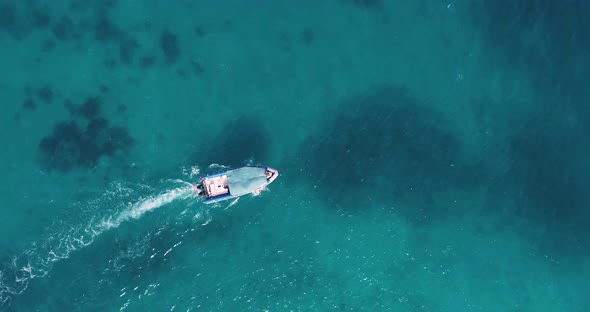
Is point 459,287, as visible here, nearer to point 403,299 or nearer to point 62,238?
point 403,299

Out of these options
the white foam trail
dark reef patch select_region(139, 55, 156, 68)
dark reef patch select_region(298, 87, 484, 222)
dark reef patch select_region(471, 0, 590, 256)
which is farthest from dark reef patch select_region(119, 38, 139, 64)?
dark reef patch select_region(471, 0, 590, 256)

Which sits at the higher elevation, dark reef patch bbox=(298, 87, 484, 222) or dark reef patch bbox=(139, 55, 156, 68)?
dark reef patch bbox=(139, 55, 156, 68)

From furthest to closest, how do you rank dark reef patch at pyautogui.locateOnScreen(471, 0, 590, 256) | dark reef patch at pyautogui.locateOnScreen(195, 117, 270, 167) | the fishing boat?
1. dark reef patch at pyautogui.locateOnScreen(471, 0, 590, 256)
2. dark reef patch at pyautogui.locateOnScreen(195, 117, 270, 167)
3. the fishing boat

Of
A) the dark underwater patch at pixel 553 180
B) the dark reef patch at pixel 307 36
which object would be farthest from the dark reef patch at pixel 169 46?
the dark underwater patch at pixel 553 180

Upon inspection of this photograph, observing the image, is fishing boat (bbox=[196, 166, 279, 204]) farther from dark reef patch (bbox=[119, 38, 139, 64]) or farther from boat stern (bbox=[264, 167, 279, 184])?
dark reef patch (bbox=[119, 38, 139, 64])

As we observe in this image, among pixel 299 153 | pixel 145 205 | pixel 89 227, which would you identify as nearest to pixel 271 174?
pixel 299 153

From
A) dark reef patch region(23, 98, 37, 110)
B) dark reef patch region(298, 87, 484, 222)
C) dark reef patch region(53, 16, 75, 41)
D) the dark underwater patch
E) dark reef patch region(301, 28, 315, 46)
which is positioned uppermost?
dark reef patch region(53, 16, 75, 41)

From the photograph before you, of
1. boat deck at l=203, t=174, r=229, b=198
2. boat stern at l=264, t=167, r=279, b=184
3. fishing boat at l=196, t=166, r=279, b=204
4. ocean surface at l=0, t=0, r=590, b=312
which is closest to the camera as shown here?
fishing boat at l=196, t=166, r=279, b=204

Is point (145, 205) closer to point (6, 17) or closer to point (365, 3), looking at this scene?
point (6, 17)
